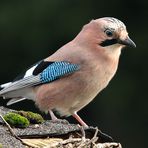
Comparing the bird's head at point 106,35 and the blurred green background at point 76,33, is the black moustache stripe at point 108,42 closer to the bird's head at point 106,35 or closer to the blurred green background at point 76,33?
the bird's head at point 106,35

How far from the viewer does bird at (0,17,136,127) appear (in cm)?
920

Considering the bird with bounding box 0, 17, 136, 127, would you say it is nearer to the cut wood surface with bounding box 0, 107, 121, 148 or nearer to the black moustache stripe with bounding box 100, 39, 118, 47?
the black moustache stripe with bounding box 100, 39, 118, 47

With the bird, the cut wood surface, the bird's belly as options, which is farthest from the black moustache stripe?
the cut wood surface

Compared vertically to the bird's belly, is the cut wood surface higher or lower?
higher

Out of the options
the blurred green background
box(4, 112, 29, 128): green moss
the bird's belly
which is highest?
box(4, 112, 29, 128): green moss

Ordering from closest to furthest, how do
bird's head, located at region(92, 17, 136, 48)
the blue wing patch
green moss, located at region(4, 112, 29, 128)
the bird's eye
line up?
1. green moss, located at region(4, 112, 29, 128)
2. bird's head, located at region(92, 17, 136, 48)
3. the bird's eye
4. the blue wing patch

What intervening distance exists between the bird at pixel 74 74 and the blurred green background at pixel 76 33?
7.88 metres

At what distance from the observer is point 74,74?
924cm

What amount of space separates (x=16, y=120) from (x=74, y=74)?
57.7 inches

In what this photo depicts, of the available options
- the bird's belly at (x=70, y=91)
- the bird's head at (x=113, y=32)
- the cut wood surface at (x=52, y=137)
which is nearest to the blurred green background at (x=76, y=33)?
the bird's belly at (x=70, y=91)

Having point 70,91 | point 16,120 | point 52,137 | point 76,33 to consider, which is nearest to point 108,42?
point 70,91

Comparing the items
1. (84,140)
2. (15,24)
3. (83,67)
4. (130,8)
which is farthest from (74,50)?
(130,8)

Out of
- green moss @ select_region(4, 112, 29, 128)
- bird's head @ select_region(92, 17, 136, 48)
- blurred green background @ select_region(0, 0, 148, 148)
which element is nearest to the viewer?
green moss @ select_region(4, 112, 29, 128)

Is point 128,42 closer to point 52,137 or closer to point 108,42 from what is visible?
point 108,42
